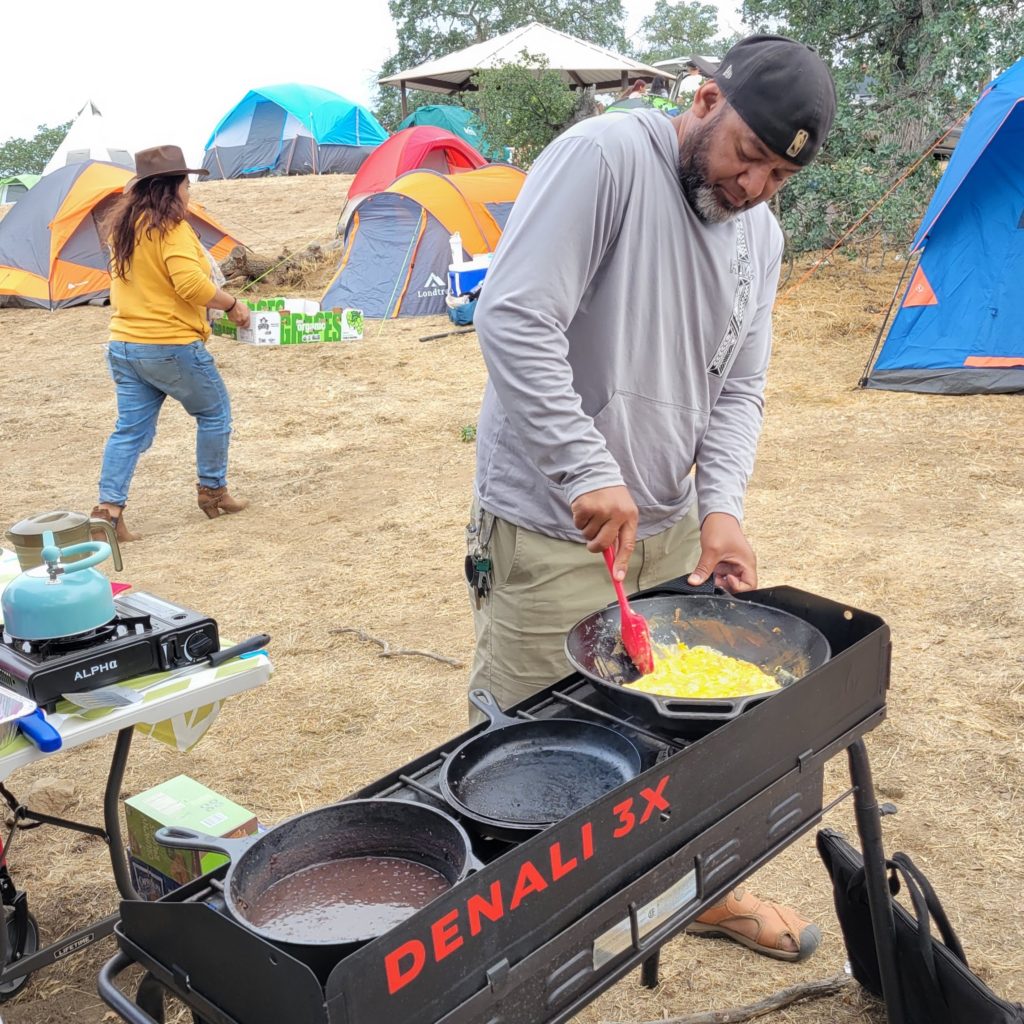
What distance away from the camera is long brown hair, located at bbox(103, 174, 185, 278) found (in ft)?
16.5

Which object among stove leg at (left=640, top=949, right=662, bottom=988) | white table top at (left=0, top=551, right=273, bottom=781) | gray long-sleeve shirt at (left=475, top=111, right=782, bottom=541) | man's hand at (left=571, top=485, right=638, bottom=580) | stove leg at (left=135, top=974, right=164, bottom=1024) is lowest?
stove leg at (left=640, top=949, right=662, bottom=988)

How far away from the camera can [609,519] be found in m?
1.80

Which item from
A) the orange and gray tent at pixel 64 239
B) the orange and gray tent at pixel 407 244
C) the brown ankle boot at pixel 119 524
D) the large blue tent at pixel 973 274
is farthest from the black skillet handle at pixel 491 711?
the orange and gray tent at pixel 64 239

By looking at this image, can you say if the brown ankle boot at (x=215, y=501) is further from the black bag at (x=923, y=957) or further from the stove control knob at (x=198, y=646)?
the black bag at (x=923, y=957)

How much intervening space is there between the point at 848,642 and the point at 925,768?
65.1 inches

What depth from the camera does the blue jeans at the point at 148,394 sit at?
16.9ft

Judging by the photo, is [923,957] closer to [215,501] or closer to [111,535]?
[111,535]

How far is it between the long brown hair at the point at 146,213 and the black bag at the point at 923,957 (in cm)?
425

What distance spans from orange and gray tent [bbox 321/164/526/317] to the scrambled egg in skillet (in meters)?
9.63

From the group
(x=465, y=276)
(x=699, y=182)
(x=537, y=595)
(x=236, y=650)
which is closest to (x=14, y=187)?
(x=465, y=276)

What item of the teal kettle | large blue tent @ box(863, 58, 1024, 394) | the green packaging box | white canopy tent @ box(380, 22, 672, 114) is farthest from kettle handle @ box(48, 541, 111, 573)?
white canopy tent @ box(380, 22, 672, 114)

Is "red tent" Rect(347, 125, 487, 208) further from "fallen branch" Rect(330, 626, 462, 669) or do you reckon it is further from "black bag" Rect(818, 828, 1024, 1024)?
"black bag" Rect(818, 828, 1024, 1024)

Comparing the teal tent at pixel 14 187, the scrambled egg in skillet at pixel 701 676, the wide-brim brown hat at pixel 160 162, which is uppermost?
the teal tent at pixel 14 187

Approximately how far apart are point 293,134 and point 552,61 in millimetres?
5388
